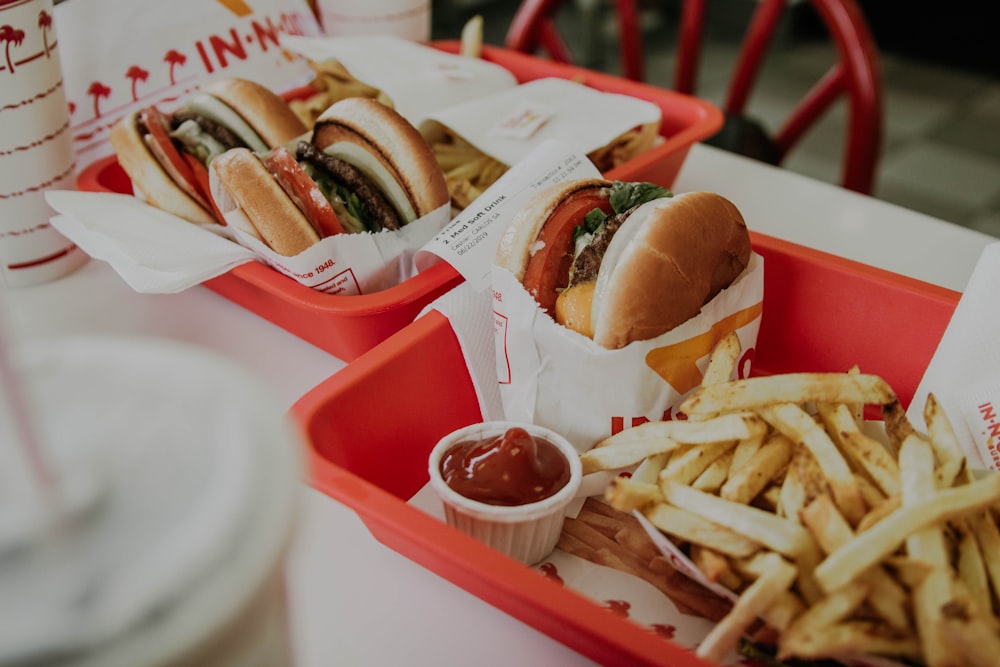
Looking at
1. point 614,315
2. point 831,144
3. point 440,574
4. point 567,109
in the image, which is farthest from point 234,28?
point 831,144

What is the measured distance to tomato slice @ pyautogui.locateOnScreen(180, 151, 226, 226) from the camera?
5.07ft

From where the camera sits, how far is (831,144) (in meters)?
4.79

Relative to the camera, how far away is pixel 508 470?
109 cm

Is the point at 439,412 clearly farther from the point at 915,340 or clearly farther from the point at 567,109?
the point at 567,109

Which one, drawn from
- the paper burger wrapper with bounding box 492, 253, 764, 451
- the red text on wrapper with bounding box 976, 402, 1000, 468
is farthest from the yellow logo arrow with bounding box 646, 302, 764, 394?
the red text on wrapper with bounding box 976, 402, 1000, 468

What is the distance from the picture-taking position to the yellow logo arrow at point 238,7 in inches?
79.8

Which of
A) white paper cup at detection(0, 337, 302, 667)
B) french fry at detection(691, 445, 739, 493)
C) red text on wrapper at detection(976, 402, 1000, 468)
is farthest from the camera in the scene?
red text on wrapper at detection(976, 402, 1000, 468)

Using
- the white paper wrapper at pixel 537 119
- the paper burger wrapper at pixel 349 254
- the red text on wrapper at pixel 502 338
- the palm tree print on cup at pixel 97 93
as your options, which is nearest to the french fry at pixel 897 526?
the red text on wrapper at pixel 502 338

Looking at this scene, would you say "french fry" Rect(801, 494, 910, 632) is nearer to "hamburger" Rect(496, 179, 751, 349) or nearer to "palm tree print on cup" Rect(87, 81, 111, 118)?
"hamburger" Rect(496, 179, 751, 349)

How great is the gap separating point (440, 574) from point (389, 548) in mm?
111

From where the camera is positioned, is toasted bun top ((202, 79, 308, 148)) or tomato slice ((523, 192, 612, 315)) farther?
toasted bun top ((202, 79, 308, 148))

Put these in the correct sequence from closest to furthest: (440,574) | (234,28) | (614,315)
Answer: (440,574) → (614,315) → (234,28)

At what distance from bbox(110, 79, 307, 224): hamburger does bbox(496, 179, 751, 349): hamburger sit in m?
0.62

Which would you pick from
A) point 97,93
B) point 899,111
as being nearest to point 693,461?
point 97,93
